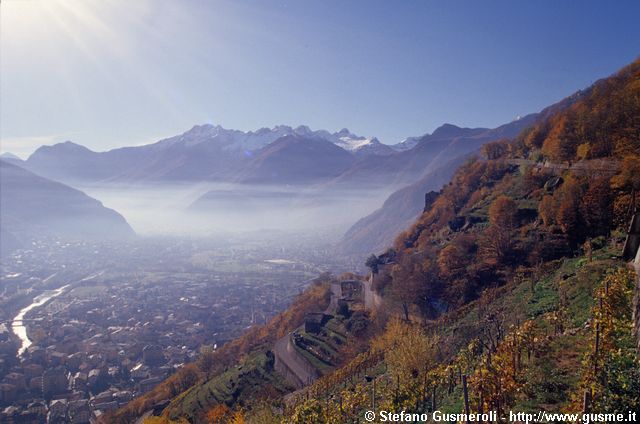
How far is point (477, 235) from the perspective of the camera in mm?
23000

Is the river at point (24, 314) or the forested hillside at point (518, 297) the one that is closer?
the forested hillside at point (518, 297)

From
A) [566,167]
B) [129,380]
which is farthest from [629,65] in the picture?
[129,380]

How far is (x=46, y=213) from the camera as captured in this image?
127 meters

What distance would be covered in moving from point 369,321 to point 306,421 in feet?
48.0

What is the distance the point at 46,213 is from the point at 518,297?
145129 mm

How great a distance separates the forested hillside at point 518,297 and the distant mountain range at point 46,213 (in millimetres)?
109362

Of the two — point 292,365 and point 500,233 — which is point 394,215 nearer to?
point 500,233

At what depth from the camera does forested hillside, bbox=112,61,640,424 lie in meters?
6.67

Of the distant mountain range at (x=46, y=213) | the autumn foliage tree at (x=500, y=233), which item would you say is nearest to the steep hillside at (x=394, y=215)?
the autumn foliage tree at (x=500, y=233)

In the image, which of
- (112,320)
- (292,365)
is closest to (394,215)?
(112,320)

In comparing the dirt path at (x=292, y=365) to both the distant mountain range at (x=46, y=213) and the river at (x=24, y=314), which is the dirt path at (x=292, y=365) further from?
the distant mountain range at (x=46, y=213)

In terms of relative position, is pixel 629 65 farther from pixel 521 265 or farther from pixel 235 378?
pixel 235 378

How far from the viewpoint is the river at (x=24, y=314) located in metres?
38.8

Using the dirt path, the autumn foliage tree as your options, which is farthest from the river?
the autumn foliage tree
